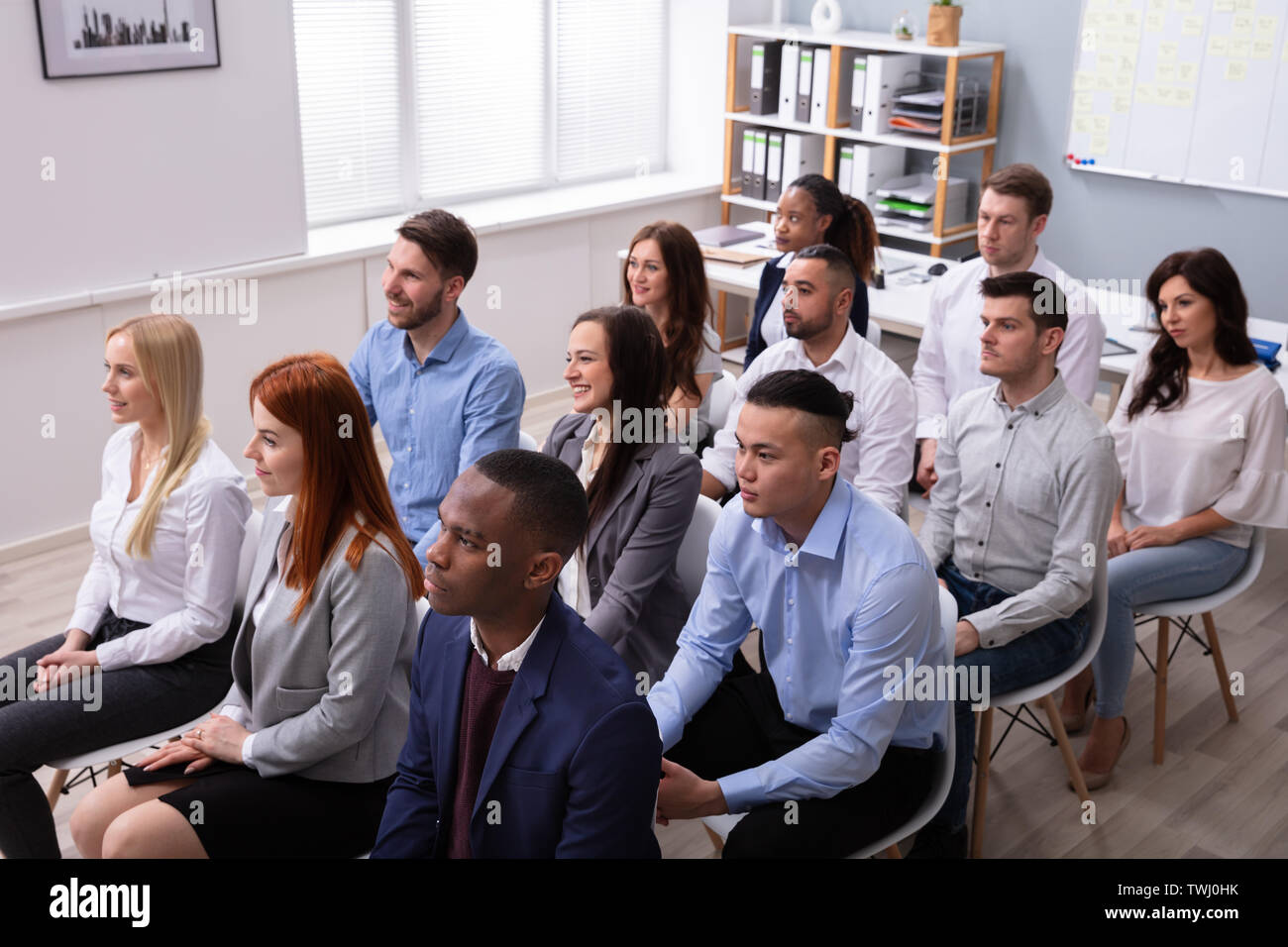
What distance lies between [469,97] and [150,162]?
190cm

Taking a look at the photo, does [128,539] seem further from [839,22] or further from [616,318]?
[839,22]

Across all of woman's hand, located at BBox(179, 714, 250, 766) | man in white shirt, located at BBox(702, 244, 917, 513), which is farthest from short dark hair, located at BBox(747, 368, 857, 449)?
woman's hand, located at BBox(179, 714, 250, 766)

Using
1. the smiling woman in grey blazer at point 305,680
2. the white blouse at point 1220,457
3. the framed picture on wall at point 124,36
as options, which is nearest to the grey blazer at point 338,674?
the smiling woman in grey blazer at point 305,680

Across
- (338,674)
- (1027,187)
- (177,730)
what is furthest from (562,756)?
(1027,187)

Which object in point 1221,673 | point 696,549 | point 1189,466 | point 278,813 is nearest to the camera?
point 278,813

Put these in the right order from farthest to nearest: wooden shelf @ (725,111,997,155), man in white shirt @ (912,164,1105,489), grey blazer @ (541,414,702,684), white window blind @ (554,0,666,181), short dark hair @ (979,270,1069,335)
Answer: white window blind @ (554,0,666,181)
wooden shelf @ (725,111,997,155)
man in white shirt @ (912,164,1105,489)
short dark hair @ (979,270,1069,335)
grey blazer @ (541,414,702,684)

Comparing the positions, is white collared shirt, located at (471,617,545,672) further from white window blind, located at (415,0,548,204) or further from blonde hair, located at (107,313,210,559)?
white window blind, located at (415,0,548,204)

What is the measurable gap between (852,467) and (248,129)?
2753 mm

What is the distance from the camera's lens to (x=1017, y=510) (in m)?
2.79

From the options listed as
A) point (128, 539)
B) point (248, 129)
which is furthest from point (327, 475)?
point (248, 129)

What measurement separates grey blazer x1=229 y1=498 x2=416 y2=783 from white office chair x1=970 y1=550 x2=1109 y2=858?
124 centimetres

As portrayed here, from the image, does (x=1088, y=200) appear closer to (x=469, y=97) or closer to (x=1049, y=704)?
(x=469, y=97)

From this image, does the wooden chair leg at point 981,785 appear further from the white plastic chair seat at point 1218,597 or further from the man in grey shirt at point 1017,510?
the white plastic chair seat at point 1218,597

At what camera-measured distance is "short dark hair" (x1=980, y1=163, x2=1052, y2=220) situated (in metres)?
3.69
